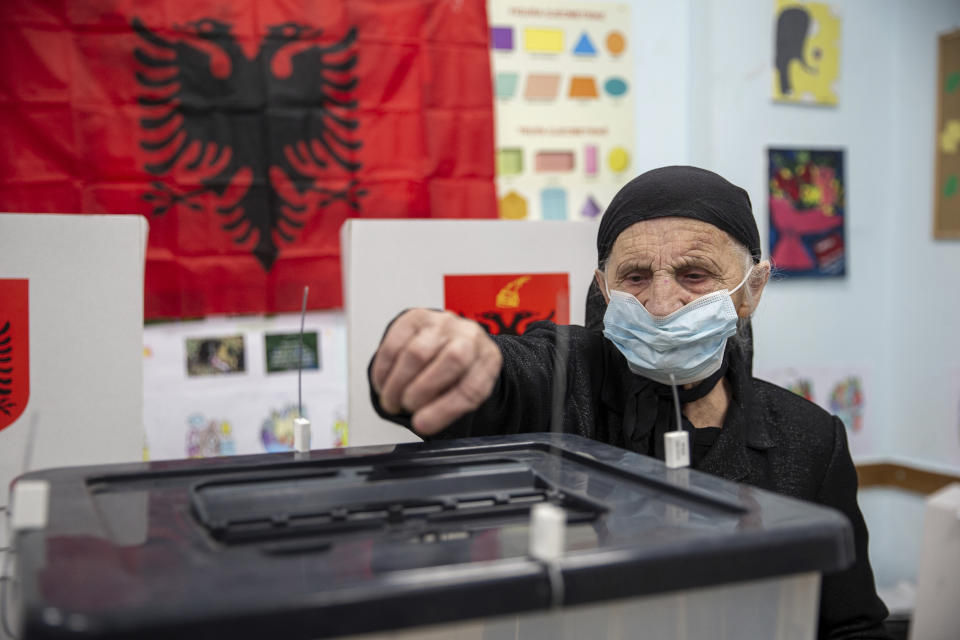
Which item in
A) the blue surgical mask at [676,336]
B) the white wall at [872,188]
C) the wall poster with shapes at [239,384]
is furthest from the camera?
the white wall at [872,188]

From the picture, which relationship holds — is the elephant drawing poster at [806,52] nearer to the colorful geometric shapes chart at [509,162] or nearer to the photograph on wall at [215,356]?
the colorful geometric shapes chart at [509,162]

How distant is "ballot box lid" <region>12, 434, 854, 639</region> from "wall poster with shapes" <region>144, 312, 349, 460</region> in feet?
5.42

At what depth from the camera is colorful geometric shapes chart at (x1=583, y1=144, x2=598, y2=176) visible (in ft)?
8.50

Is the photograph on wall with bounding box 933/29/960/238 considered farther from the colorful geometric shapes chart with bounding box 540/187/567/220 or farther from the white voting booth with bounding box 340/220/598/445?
the white voting booth with bounding box 340/220/598/445

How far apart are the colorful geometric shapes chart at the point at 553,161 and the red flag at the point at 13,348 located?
158cm

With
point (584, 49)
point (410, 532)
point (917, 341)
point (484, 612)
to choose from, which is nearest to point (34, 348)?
point (410, 532)

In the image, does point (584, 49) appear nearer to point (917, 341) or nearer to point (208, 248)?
point (208, 248)

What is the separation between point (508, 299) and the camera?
62.5 inches

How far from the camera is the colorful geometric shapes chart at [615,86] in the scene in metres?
2.61

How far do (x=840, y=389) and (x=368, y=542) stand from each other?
275 centimetres

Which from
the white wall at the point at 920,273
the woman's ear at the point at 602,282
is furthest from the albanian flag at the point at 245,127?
the white wall at the point at 920,273

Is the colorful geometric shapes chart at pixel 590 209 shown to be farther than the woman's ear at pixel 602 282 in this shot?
Yes

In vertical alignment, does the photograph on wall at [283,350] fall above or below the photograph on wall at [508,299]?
below

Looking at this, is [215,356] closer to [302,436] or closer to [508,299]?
[508,299]
